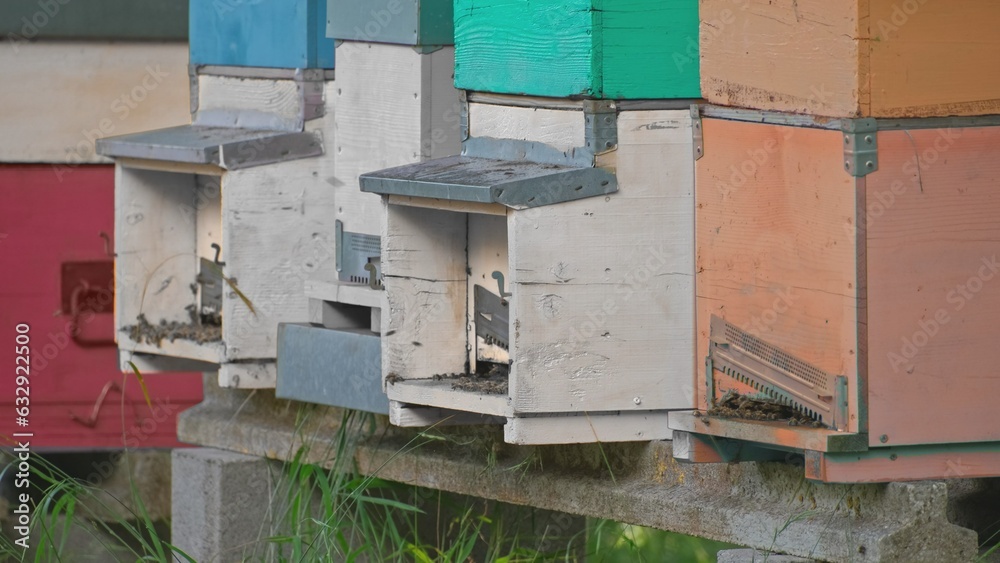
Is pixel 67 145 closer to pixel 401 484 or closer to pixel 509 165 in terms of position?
pixel 401 484

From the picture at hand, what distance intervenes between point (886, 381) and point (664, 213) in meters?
0.81

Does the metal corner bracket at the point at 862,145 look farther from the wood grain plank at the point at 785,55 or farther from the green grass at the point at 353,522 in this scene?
the green grass at the point at 353,522

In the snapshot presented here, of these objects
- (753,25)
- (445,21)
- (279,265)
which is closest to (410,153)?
(445,21)

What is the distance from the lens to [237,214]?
5.58 m

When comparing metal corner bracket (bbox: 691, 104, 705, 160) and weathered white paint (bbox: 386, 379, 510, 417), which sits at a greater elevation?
metal corner bracket (bbox: 691, 104, 705, 160)

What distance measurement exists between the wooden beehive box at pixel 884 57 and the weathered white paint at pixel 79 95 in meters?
3.83

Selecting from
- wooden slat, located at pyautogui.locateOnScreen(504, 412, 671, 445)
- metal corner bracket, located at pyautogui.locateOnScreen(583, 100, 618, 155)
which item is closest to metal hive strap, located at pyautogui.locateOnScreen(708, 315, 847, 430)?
wooden slat, located at pyautogui.locateOnScreen(504, 412, 671, 445)

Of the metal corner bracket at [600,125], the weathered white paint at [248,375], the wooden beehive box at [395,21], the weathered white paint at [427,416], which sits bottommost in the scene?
the weathered white paint at [427,416]

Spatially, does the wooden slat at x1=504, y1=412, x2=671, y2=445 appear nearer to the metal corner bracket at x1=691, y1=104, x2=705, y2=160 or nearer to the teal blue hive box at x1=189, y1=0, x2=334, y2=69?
the metal corner bracket at x1=691, y1=104, x2=705, y2=160

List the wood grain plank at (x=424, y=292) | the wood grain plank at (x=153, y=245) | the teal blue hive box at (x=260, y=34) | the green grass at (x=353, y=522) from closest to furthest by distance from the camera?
the wood grain plank at (x=424, y=292)
the green grass at (x=353, y=522)
the teal blue hive box at (x=260, y=34)
the wood grain plank at (x=153, y=245)
